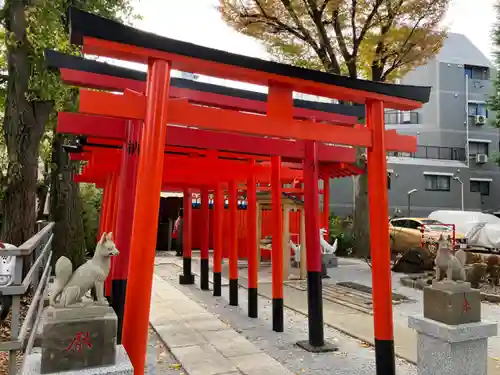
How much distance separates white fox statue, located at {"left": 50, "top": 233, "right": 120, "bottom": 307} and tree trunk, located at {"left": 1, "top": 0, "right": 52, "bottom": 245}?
5.57m

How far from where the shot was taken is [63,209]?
11.3 metres

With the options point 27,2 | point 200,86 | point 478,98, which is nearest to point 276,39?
point 27,2

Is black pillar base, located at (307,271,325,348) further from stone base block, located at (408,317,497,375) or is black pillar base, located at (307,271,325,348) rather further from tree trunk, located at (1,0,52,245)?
tree trunk, located at (1,0,52,245)

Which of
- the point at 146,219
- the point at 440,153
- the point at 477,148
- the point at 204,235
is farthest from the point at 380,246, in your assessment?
the point at 477,148

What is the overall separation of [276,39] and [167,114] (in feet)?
45.7

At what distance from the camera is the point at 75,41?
136 inches

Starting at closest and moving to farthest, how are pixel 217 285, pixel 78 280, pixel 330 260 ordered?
pixel 78 280, pixel 217 285, pixel 330 260

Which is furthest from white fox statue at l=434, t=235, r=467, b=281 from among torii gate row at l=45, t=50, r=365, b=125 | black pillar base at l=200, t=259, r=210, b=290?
black pillar base at l=200, t=259, r=210, b=290

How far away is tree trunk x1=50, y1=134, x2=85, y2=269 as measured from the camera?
1122cm

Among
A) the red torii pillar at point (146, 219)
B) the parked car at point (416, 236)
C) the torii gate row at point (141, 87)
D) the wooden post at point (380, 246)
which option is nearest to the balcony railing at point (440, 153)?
the parked car at point (416, 236)

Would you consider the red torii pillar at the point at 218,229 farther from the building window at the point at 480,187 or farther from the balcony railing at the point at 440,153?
the building window at the point at 480,187

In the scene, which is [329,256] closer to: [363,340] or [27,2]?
[363,340]

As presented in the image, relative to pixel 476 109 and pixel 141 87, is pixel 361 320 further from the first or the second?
pixel 476 109

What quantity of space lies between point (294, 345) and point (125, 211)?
320 centimetres
